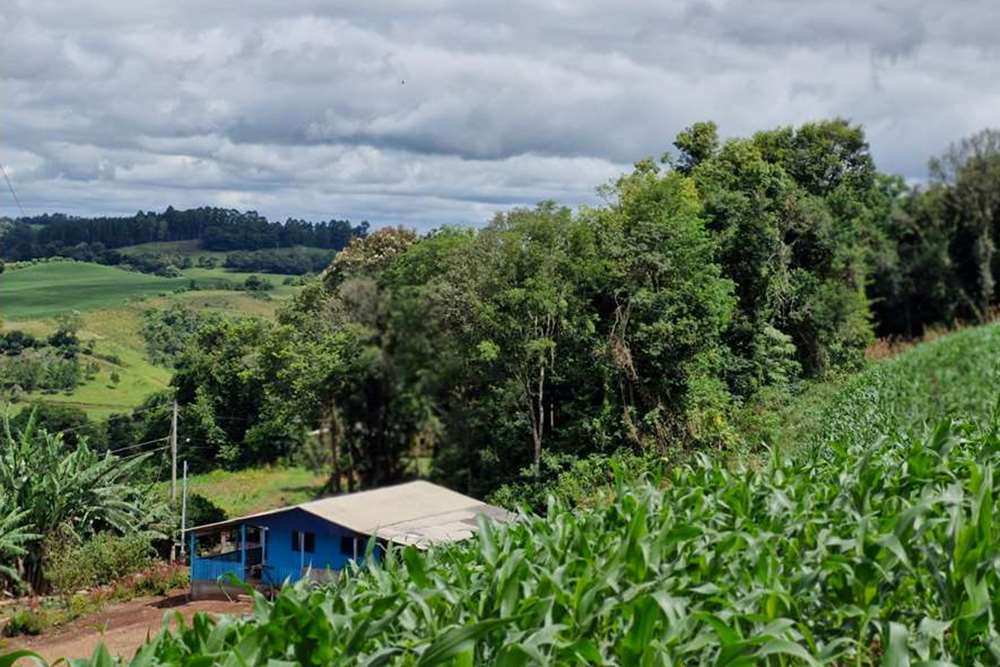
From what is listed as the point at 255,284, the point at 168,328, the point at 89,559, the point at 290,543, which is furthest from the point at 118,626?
the point at 168,328

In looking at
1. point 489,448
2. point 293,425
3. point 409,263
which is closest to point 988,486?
point 293,425

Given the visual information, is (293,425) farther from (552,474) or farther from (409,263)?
(552,474)

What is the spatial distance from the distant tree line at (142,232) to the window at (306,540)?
8.99m

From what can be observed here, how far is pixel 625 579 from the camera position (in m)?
2.22

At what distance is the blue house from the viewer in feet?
30.8

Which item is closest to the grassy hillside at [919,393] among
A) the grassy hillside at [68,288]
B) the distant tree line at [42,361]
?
the distant tree line at [42,361]

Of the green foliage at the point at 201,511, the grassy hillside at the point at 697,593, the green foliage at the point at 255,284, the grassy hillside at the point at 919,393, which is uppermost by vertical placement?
the green foliage at the point at 255,284

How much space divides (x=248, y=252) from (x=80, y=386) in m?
4.71

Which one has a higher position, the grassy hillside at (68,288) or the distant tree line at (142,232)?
the distant tree line at (142,232)

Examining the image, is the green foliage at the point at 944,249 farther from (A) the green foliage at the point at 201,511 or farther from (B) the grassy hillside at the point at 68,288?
(B) the grassy hillside at the point at 68,288

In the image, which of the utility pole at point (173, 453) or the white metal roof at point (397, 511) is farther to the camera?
the utility pole at point (173, 453)

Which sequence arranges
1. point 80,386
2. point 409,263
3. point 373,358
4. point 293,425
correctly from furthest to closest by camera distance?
point 80,386, point 409,263, point 293,425, point 373,358

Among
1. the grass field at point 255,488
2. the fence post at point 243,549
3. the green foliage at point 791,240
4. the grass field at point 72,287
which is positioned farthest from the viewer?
the grass field at point 72,287

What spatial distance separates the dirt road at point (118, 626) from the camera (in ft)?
35.2
